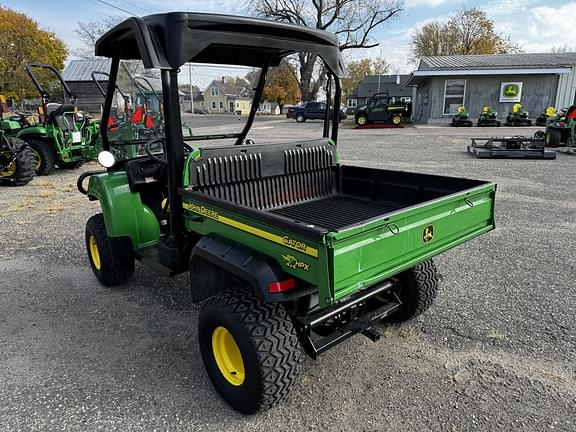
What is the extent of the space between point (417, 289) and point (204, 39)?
2149mm

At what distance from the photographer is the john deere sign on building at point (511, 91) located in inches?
937

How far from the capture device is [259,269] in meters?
2.10

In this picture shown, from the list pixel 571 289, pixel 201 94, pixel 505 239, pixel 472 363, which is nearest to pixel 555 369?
pixel 472 363

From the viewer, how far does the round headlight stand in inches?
128

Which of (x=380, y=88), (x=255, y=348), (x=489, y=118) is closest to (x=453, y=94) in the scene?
(x=489, y=118)

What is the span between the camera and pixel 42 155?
9086 mm

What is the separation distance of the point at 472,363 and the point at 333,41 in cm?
240

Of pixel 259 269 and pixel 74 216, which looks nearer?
pixel 259 269

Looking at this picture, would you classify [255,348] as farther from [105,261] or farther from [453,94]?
[453,94]

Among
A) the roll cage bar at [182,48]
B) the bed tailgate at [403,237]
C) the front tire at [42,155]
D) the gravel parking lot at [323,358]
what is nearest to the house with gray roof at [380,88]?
the front tire at [42,155]

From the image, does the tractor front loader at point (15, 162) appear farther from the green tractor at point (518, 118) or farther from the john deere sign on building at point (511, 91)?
the john deere sign on building at point (511, 91)

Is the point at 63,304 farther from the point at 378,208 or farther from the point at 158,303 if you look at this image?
the point at 378,208

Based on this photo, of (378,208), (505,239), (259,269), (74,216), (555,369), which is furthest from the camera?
(74,216)

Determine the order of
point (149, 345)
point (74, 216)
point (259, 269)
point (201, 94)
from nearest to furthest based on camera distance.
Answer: point (259, 269), point (149, 345), point (201, 94), point (74, 216)
